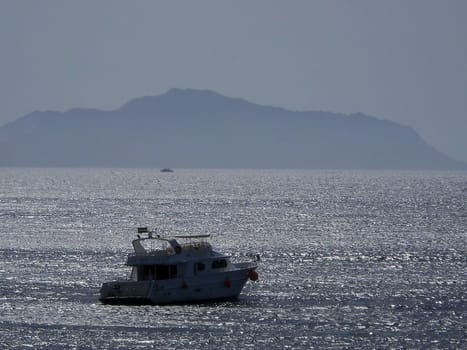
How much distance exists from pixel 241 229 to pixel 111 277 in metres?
58.8

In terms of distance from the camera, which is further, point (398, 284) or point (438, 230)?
point (438, 230)

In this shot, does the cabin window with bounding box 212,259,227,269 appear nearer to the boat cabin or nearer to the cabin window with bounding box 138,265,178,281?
the boat cabin

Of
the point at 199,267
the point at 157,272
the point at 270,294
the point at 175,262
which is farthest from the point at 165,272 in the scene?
the point at 270,294

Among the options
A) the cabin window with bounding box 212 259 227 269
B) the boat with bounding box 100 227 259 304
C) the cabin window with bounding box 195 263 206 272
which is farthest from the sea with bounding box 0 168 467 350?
the cabin window with bounding box 212 259 227 269

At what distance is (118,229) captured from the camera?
152 metres

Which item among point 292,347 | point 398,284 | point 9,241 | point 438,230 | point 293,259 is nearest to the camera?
point 292,347

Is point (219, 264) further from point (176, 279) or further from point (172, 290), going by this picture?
point (172, 290)

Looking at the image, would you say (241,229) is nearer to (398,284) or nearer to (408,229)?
(408,229)

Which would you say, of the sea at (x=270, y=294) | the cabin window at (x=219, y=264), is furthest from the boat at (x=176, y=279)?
the sea at (x=270, y=294)

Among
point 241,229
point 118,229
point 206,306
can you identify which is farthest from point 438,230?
point 206,306

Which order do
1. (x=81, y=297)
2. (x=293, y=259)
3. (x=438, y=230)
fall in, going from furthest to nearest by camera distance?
(x=438, y=230) < (x=293, y=259) < (x=81, y=297)

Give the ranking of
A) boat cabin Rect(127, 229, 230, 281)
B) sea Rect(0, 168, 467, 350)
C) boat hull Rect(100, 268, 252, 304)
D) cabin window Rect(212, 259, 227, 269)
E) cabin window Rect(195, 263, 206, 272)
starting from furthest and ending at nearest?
cabin window Rect(212, 259, 227, 269), cabin window Rect(195, 263, 206, 272), boat cabin Rect(127, 229, 230, 281), boat hull Rect(100, 268, 252, 304), sea Rect(0, 168, 467, 350)

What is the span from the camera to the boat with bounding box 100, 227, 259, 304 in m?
79.2

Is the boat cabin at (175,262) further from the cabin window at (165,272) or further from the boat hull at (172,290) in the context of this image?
the boat hull at (172,290)
